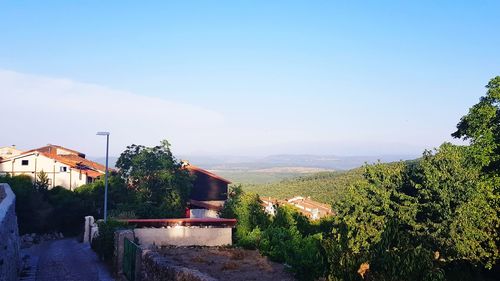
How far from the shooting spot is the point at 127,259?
20516 mm

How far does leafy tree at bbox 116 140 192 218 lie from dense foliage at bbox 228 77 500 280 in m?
19.4

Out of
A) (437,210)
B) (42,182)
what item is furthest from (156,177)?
(437,210)

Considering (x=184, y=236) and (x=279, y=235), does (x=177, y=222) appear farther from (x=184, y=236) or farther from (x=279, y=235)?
(x=279, y=235)

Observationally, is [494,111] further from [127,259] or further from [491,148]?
[127,259]

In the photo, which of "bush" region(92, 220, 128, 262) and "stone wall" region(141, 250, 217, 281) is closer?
"stone wall" region(141, 250, 217, 281)

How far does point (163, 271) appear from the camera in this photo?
50.0 ft

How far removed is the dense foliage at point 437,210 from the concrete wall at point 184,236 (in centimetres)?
371

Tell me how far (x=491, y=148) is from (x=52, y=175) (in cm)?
4408

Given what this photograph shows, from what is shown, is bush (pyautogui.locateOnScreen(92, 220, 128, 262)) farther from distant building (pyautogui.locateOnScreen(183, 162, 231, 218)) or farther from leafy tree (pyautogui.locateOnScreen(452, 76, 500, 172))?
distant building (pyautogui.locateOnScreen(183, 162, 231, 218))

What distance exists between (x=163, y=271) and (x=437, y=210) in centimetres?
1225

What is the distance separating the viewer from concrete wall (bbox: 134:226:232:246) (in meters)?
26.4

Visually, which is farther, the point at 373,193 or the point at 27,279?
the point at 373,193

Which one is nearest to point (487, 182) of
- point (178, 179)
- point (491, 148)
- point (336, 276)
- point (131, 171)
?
point (491, 148)

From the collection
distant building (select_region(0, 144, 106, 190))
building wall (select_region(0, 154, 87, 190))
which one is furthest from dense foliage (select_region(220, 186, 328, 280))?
building wall (select_region(0, 154, 87, 190))
